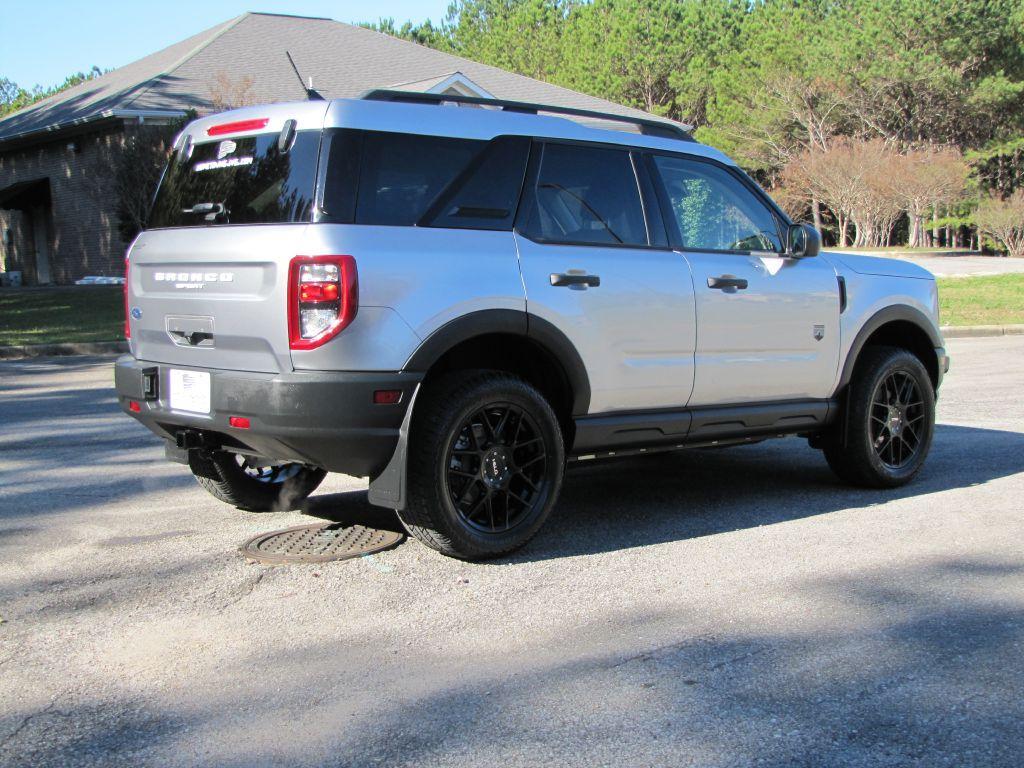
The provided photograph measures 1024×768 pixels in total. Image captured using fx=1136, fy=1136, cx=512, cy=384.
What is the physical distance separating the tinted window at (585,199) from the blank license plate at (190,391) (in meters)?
1.65

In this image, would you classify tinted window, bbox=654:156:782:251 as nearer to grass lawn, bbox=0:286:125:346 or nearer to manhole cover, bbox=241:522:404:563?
manhole cover, bbox=241:522:404:563

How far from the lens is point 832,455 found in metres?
6.93

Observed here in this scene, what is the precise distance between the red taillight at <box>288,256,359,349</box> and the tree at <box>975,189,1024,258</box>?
46631 millimetres

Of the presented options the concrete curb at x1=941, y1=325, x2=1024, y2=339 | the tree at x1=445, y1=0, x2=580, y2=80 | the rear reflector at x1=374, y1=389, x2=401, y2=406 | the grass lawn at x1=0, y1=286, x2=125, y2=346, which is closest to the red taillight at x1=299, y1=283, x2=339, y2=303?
the rear reflector at x1=374, y1=389, x2=401, y2=406

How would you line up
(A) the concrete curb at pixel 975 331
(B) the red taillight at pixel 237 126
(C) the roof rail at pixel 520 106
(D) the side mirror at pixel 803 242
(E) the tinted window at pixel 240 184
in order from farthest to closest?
1. (A) the concrete curb at pixel 975 331
2. (D) the side mirror at pixel 803 242
3. (C) the roof rail at pixel 520 106
4. (B) the red taillight at pixel 237 126
5. (E) the tinted window at pixel 240 184

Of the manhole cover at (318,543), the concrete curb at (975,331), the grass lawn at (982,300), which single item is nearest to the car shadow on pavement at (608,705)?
the manhole cover at (318,543)

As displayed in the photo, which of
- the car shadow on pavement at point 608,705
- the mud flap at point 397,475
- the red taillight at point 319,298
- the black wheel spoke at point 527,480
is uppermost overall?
the red taillight at point 319,298

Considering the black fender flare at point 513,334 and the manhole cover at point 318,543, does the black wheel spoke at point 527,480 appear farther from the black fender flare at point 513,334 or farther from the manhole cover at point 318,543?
the manhole cover at point 318,543

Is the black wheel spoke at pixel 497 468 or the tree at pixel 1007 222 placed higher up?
the tree at pixel 1007 222

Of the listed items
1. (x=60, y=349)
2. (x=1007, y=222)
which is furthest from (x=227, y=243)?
(x=1007, y=222)

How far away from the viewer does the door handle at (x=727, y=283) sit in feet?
19.7

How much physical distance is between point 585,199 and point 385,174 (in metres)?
1.20

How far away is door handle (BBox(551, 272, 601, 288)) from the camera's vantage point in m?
5.38

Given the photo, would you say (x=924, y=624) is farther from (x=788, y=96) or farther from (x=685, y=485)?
(x=788, y=96)
